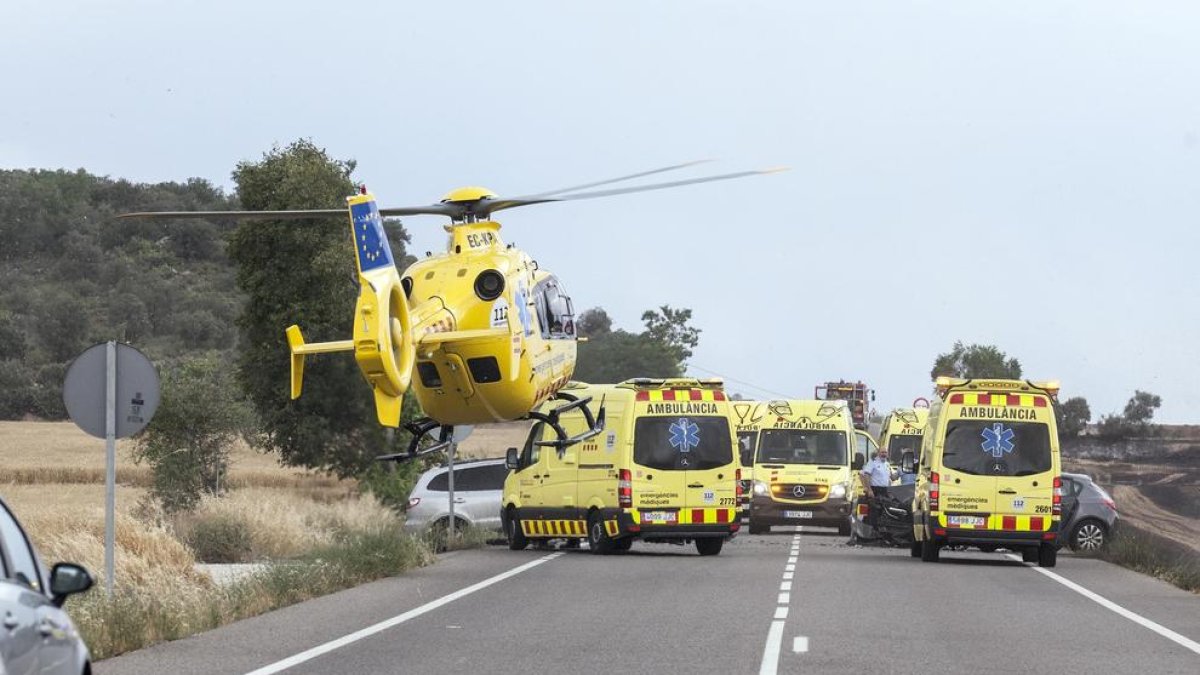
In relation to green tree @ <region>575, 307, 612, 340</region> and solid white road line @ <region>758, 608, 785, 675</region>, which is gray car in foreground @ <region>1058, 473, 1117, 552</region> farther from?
green tree @ <region>575, 307, 612, 340</region>

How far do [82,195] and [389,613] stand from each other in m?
128

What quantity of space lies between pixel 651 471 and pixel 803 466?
11.8m

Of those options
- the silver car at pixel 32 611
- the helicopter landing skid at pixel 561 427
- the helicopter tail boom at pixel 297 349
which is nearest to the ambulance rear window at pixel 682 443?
the helicopter landing skid at pixel 561 427

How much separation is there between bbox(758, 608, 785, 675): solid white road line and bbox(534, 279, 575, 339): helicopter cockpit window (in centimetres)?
899

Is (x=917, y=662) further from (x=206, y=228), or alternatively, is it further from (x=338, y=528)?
(x=206, y=228)

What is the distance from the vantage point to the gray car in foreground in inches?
1361

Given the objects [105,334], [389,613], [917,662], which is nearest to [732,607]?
[389,613]

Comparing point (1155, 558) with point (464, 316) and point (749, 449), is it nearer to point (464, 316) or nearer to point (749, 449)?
point (464, 316)

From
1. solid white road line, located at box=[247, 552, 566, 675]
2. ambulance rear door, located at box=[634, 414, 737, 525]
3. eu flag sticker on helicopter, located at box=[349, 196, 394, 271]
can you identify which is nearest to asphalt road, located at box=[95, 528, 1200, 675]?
solid white road line, located at box=[247, 552, 566, 675]

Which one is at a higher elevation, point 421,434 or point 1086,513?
point 421,434

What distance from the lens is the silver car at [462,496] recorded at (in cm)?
3512

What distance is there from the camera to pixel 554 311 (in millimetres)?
27391

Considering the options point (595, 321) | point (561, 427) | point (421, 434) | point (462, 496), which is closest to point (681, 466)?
point (561, 427)

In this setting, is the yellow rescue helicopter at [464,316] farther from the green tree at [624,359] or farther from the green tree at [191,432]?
the green tree at [624,359]
